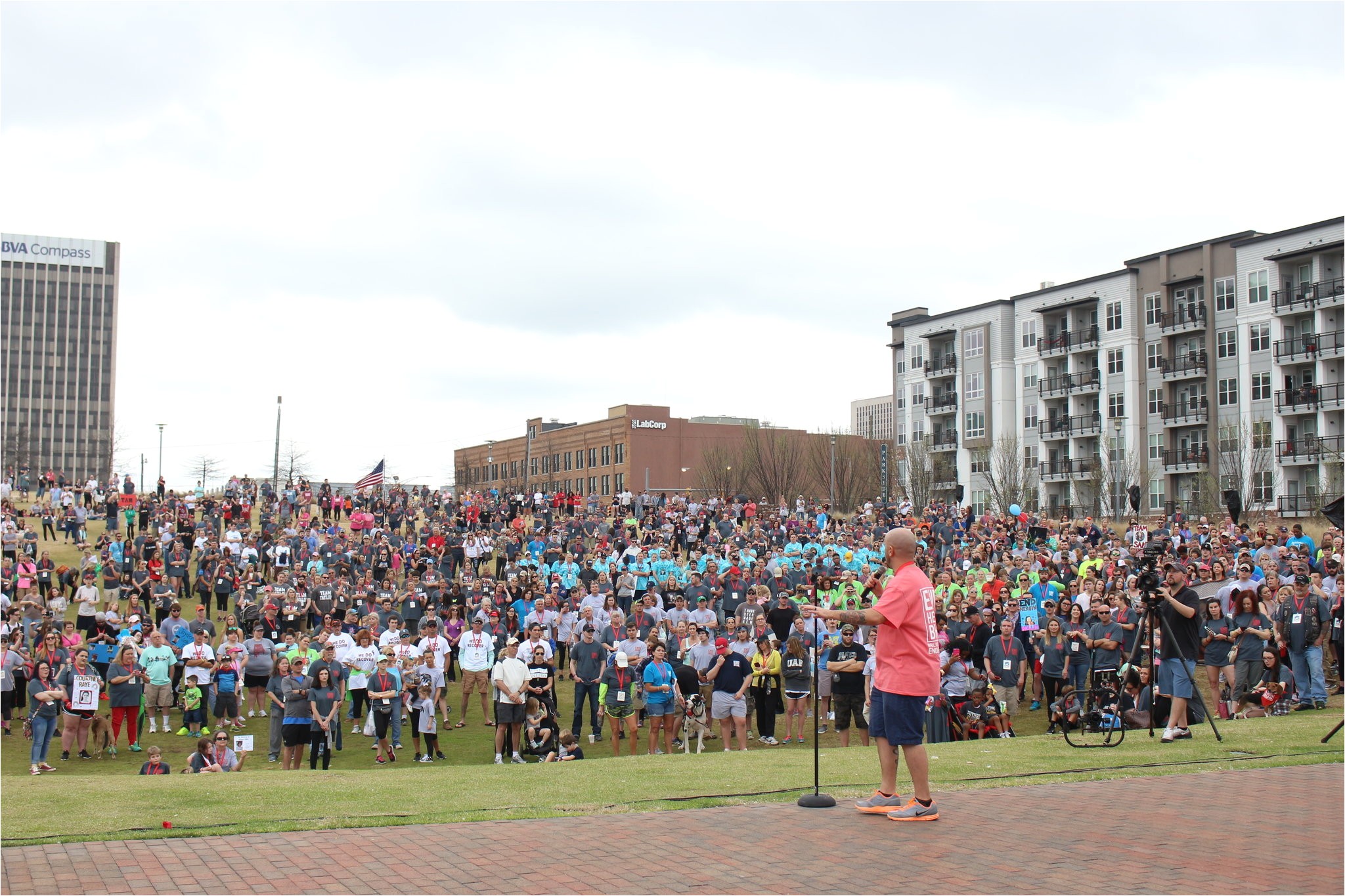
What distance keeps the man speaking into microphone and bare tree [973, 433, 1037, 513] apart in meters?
58.2

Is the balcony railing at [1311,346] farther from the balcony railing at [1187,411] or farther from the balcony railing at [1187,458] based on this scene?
the balcony railing at [1187,458]

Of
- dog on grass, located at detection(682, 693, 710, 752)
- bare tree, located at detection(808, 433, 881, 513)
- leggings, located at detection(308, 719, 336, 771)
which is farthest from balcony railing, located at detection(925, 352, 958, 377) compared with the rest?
leggings, located at detection(308, 719, 336, 771)

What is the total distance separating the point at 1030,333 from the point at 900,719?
6944 cm

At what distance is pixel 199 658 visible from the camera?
A: 62.2 ft

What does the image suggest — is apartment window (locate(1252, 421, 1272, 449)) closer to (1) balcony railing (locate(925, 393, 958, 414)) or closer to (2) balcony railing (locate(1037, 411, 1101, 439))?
(2) balcony railing (locate(1037, 411, 1101, 439))

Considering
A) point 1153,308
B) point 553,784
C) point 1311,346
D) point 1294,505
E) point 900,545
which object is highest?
point 1153,308

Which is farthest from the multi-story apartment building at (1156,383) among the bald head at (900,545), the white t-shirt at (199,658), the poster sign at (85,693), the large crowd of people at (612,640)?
the bald head at (900,545)

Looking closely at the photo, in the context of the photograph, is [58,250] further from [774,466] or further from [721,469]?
[774,466]

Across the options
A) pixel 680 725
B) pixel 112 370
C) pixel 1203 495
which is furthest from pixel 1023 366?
pixel 112 370

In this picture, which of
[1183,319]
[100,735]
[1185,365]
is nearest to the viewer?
[100,735]

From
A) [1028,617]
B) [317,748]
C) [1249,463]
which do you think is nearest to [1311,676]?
[1028,617]

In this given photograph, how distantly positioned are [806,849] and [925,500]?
66.2m

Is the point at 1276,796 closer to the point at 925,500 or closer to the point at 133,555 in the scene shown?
the point at 133,555

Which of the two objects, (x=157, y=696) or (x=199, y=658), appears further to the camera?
(x=199, y=658)
